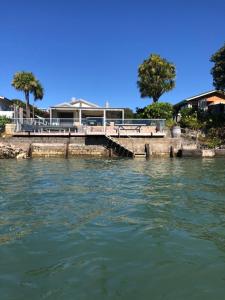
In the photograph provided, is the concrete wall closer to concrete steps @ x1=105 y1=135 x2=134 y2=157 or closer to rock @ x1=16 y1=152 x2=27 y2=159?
concrete steps @ x1=105 y1=135 x2=134 y2=157

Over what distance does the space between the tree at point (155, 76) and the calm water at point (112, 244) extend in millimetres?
37781

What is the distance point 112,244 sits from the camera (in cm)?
802

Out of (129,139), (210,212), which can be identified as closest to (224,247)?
(210,212)

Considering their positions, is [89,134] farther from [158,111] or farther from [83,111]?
[158,111]

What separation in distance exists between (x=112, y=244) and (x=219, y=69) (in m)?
41.8

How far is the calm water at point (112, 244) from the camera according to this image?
19.5 feet

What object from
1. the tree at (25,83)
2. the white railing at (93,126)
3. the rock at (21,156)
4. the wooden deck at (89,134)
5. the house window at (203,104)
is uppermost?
the tree at (25,83)

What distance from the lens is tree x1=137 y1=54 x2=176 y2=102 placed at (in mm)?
51344

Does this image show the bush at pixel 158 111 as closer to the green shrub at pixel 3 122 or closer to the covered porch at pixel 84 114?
the covered porch at pixel 84 114

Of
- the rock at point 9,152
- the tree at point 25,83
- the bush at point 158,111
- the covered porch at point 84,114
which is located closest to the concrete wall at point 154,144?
the covered porch at point 84,114

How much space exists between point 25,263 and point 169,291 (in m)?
2.69

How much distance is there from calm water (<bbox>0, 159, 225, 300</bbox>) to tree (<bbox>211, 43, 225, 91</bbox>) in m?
33.9

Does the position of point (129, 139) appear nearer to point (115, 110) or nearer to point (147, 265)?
point (115, 110)

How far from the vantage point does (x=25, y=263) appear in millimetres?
6922
